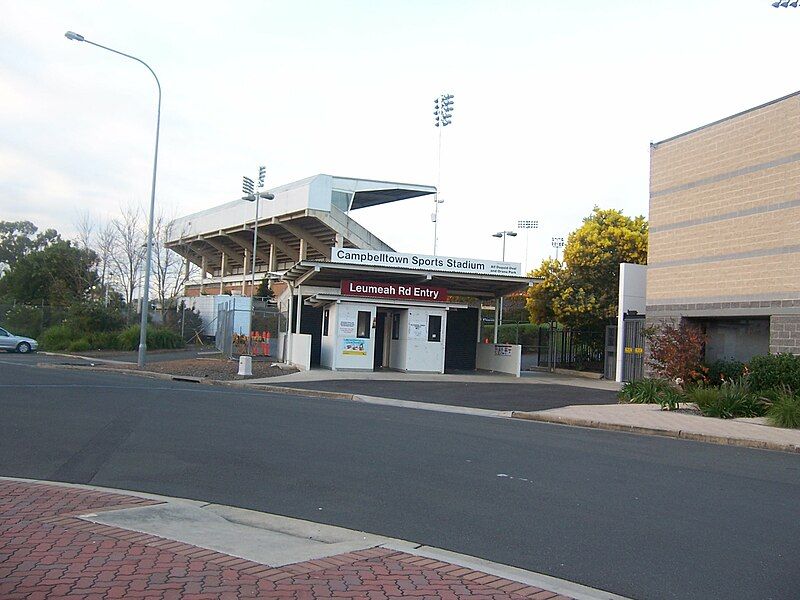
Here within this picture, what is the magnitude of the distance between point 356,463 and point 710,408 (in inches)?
426

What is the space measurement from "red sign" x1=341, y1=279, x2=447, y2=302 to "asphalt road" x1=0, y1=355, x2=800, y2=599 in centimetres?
1394

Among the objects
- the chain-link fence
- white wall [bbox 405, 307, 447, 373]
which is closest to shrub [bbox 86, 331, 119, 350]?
the chain-link fence

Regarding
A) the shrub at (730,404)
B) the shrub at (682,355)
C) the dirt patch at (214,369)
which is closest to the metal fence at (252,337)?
the dirt patch at (214,369)

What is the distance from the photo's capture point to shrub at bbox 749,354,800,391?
19.1m

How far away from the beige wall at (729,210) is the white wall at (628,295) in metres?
3.27

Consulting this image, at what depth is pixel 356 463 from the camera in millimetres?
10773

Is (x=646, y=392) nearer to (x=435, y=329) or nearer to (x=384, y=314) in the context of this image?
(x=435, y=329)

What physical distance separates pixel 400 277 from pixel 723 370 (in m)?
13.9

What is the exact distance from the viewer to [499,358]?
35.0m

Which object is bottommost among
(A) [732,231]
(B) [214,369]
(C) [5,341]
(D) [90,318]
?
(B) [214,369]

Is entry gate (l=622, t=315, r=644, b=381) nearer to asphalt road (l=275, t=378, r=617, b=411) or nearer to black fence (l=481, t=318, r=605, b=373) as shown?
asphalt road (l=275, t=378, r=617, b=411)

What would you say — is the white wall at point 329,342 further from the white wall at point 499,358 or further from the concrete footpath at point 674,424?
the concrete footpath at point 674,424

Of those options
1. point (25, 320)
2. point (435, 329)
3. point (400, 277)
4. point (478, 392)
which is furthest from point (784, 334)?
point (25, 320)

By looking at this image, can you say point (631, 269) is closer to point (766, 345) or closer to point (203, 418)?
point (766, 345)
